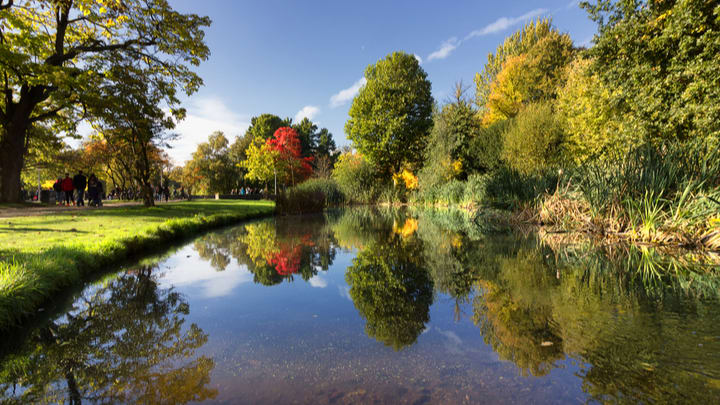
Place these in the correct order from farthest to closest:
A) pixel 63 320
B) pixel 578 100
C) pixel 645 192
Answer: pixel 578 100, pixel 645 192, pixel 63 320

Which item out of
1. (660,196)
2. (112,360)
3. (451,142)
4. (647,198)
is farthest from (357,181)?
(112,360)

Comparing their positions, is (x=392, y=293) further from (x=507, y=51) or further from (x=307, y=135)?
(x=307, y=135)

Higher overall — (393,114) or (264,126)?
(264,126)

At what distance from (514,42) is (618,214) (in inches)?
1220

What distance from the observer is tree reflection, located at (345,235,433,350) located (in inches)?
100

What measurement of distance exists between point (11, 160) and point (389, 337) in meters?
17.9

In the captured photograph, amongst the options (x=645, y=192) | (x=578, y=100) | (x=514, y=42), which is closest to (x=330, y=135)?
(x=514, y=42)

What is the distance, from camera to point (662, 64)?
360 inches

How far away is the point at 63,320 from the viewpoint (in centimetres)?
282

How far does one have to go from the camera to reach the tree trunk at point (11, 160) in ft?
40.8

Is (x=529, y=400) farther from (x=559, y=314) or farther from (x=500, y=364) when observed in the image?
(x=559, y=314)

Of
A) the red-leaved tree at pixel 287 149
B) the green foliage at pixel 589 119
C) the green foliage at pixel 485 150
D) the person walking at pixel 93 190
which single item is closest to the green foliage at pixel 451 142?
the green foliage at pixel 485 150

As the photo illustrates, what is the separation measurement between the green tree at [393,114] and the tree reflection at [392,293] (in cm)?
1983

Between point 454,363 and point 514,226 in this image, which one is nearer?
point 454,363
